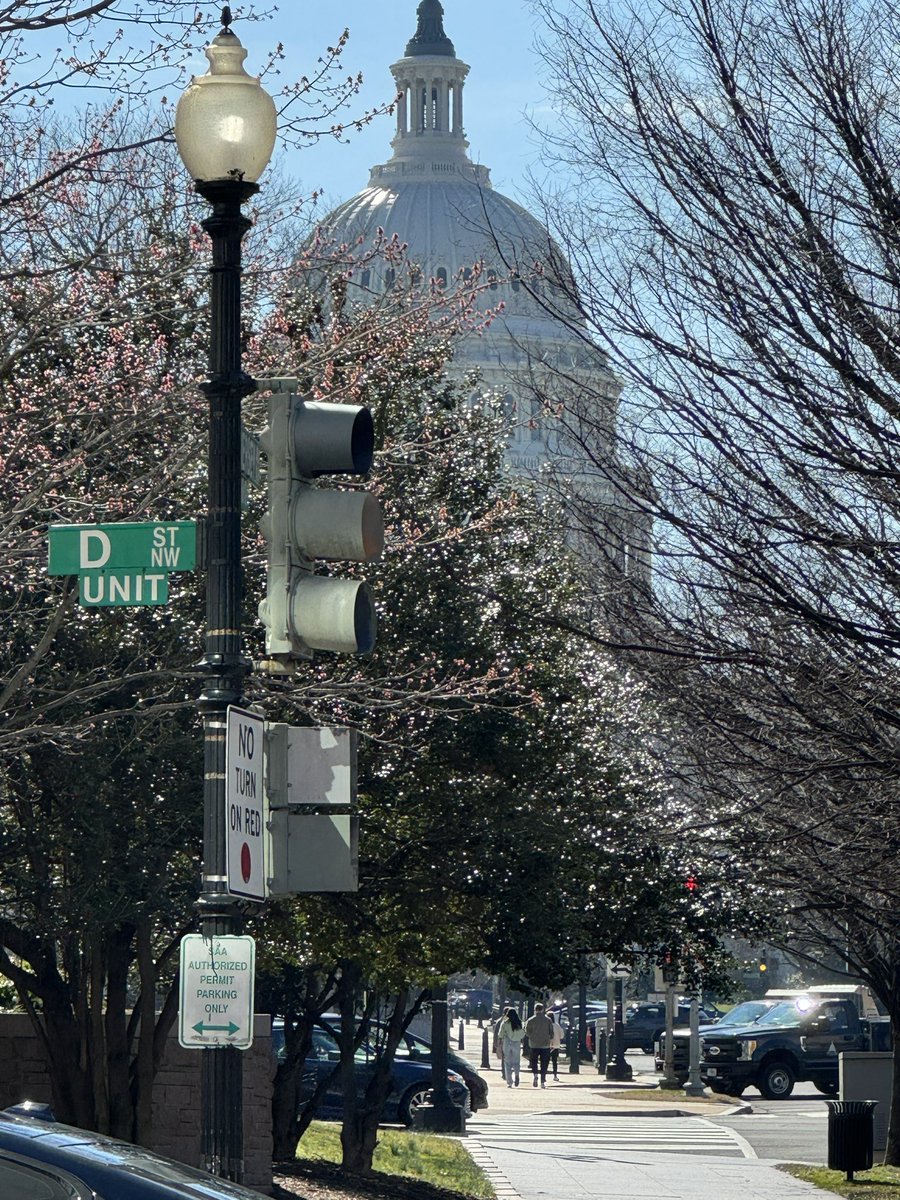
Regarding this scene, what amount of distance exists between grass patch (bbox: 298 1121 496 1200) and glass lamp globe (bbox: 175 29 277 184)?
12.7m

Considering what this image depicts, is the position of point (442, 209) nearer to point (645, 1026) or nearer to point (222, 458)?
point (645, 1026)

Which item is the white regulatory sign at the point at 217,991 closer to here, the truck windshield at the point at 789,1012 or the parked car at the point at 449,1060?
the parked car at the point at 449,1060

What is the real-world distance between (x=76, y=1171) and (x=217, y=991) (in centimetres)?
149

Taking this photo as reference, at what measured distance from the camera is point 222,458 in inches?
290

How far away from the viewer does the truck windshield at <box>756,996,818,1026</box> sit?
1489 inches

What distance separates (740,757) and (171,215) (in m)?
5.71

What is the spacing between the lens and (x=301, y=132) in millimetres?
11344

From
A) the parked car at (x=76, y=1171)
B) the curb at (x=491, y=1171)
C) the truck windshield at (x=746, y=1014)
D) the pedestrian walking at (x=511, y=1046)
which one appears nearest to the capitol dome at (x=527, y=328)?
the parked car at (x=76, y=1171)

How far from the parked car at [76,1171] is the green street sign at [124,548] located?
2.50 m

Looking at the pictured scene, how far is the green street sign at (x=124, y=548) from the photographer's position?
773 cm

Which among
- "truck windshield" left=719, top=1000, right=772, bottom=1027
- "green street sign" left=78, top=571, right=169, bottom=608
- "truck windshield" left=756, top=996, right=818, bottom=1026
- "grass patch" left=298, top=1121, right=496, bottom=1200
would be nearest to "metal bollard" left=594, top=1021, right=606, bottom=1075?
"truck windshield" left=719, top=1000, right=772, bottom=1027

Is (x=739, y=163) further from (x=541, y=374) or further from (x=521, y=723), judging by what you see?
(x=521, y=723)

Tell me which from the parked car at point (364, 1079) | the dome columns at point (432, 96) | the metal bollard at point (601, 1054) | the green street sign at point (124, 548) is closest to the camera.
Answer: the green street sign at point (124, 548)

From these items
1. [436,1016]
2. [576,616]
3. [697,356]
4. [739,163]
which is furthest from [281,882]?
[436,1016]
